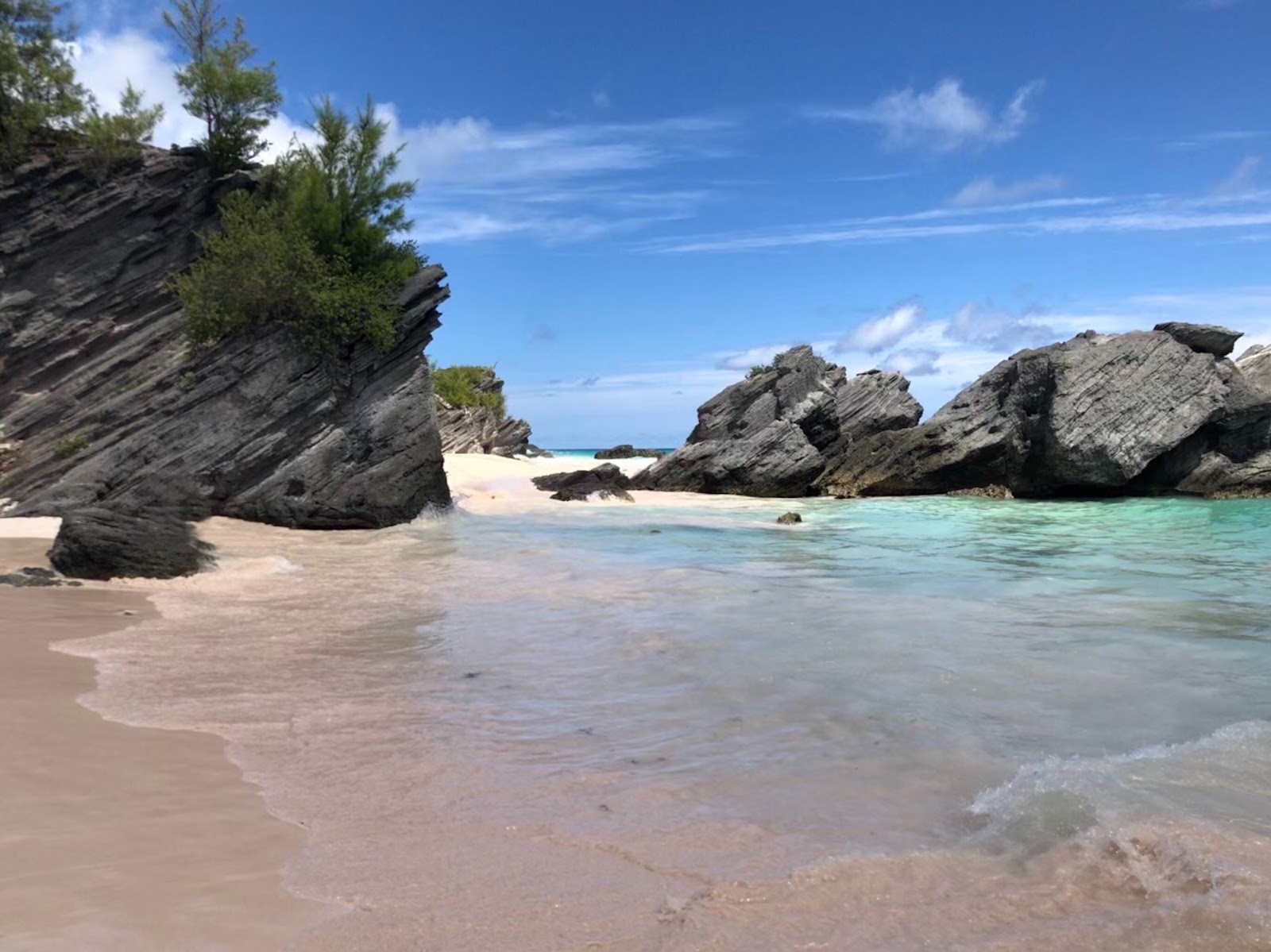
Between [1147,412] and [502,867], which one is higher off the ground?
[1147,412]

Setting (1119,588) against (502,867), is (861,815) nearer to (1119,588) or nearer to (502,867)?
(502,867)

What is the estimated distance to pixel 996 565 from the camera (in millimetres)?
13789

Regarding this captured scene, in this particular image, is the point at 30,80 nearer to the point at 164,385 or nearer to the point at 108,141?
the point at 108,141

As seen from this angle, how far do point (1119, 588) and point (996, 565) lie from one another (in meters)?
2.46

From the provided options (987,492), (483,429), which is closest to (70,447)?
(987,492)

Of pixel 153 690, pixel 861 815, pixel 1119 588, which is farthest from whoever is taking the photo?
pixel 1119 588

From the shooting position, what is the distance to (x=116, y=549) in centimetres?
1120

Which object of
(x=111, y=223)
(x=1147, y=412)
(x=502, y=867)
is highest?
(x=111, y=223)

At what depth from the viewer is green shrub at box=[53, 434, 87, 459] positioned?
1902 cm

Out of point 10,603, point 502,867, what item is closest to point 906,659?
point 502,867

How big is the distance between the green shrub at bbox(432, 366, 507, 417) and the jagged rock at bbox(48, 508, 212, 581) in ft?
121

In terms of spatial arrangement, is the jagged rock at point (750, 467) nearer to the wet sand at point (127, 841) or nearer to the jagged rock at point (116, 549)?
the jagged rock at point (116, 549)

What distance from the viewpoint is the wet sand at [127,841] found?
293 cm

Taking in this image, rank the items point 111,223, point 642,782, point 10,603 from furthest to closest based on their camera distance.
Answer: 1. point 111,223
2. point 10,603
3. point 642,782
